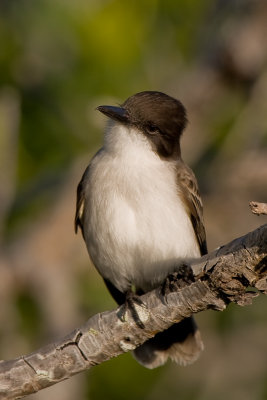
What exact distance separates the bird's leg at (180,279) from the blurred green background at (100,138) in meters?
3.32

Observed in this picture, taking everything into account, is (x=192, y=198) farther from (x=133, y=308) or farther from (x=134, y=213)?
(x=133, y=308)

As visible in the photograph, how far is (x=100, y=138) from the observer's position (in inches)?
363

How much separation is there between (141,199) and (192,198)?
1.78 feet

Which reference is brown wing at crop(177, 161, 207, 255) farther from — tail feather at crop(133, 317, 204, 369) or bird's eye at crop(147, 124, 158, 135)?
tail feather at crop(133, 317, 204, 369)

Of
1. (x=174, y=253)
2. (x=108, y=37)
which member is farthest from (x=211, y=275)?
(x=108, y=37)

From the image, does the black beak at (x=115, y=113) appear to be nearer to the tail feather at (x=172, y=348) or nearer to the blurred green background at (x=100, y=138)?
the tail feather at (x=172, y=348)

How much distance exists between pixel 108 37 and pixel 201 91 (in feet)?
3.70

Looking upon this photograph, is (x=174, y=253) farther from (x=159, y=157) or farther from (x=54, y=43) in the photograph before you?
A: (x=54, y=43)

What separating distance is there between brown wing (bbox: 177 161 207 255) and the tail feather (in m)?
0.64

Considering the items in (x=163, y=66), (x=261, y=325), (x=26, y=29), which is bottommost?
(x=261, y=325)

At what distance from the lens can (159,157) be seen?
6.39m

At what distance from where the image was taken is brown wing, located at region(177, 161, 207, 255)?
6469mm

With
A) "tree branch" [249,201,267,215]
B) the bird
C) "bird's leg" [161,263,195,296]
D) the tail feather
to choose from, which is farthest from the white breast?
"tree branch" [249,201,267,215]

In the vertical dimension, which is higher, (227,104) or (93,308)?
(227,104)
